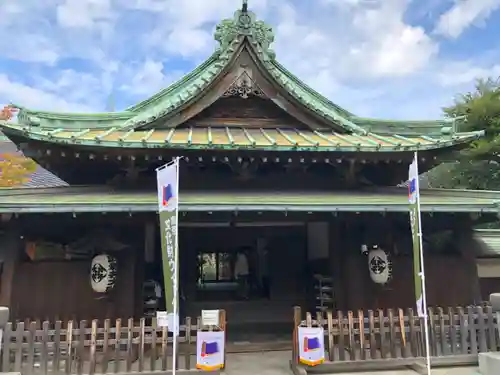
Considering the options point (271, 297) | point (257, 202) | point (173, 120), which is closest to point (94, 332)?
point (257, 202)

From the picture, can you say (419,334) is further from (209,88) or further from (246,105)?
(209,88)

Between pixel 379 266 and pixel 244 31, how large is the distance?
19.5 ft

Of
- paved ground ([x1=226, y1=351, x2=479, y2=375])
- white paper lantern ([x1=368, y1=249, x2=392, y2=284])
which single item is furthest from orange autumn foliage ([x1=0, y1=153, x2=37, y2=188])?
white paper lantern ([x1=368, y1=249, x2=392, y2=284])

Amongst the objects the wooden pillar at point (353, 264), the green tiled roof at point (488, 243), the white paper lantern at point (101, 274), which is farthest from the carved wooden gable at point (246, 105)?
the green tiled roof at point (488, 243)

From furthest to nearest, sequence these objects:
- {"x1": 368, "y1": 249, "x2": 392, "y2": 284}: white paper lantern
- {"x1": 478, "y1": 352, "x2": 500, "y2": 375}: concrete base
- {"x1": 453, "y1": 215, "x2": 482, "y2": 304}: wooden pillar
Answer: {"x1": 453, "y1": 215, "x2": 482, "y2": 304}: wooden pillar
{"x1": 368, "y1": 249, "x2": 392, "y2": 284}: white paper lantern
{"x1": 478, "y1": 352, "x2": 500, "y2": 375}: concrete base

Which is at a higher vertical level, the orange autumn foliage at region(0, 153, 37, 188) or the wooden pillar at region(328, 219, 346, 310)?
the orange autumn foliage at region(0, 153, 37, 188)

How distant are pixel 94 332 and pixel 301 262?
625cm

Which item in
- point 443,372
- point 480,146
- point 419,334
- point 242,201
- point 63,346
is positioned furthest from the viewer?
point 480,146

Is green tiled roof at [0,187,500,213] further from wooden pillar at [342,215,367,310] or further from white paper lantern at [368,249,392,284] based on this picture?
white paper lantern at [368,249,392,284]

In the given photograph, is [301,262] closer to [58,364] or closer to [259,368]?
[259,368]

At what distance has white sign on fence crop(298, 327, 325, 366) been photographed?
702cm

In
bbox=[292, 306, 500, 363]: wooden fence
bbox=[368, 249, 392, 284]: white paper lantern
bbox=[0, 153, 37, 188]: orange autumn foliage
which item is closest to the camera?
bbox=[292, 306, 500, 363]: wooden fence

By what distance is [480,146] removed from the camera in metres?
18.5

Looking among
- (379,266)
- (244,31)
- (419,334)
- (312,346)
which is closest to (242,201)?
(312,346)
